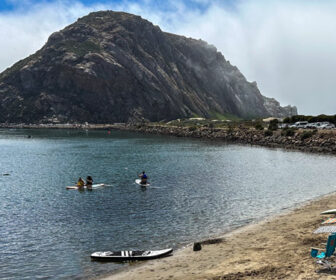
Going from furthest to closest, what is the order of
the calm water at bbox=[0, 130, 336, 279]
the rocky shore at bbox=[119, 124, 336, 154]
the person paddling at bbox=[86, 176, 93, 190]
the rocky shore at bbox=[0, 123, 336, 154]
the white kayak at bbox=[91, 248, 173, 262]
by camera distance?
the rocky shore at bbox=[0, 123, 336, 154] < the rocky shore at bbox=[119, 124, 336, 154] < the person paddling at bbox=[86, 176, 93, 190] < the calm water at bbox=[0, 130, 336, 279] < the white kayak at bbox=[91, 248, 173, 262]

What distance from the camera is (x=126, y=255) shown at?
23.6m

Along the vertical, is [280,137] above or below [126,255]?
above

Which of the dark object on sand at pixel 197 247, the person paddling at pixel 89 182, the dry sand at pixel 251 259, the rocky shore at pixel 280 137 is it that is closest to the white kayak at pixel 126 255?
the dry sand at pixel 251 259

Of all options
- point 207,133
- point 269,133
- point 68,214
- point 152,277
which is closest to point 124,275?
point 152,277

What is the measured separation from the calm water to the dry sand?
2.56m

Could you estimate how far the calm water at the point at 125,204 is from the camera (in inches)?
1007

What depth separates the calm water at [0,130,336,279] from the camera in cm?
2558

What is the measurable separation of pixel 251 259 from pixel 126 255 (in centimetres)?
831

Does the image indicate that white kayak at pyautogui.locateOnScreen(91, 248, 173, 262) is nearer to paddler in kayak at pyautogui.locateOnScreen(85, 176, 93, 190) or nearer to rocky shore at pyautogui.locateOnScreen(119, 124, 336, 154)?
paddler in kayak at pyautogui.locateOnScreen(85, 176, 93, 190)

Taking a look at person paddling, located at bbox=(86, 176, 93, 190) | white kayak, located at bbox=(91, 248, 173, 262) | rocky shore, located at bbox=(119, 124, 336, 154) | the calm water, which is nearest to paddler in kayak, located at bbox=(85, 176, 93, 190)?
person paddling, located at bbox=(86, 176, 93, 190)

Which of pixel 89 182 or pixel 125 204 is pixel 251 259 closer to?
pixel 125 204

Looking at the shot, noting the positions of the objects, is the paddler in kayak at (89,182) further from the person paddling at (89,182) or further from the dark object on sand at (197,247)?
the dark object on sand at (197,247)

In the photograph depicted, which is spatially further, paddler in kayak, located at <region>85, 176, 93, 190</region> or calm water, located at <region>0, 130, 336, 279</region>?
paddler in kayak, located at <region>85, 176, 93, 190</region>

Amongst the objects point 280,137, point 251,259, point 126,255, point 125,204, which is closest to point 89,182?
point 125,204
